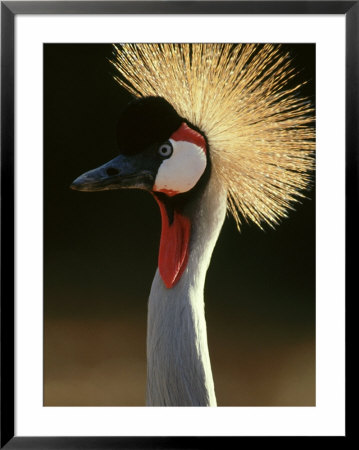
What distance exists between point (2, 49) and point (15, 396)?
2.97ft

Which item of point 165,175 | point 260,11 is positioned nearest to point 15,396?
point 165,175

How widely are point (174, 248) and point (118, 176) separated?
23 centimetres

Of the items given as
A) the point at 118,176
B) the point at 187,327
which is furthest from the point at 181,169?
the point at 187,327

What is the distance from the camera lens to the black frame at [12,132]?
1.50 m

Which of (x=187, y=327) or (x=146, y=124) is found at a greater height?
(x=146, y=124)

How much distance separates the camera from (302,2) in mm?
1501

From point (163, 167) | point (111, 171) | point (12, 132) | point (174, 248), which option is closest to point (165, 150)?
point (163, 167)

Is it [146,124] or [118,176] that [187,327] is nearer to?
[118,176]

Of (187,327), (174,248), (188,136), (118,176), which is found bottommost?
(187,327)

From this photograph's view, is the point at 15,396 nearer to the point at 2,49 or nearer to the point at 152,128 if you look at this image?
the point at 152,128

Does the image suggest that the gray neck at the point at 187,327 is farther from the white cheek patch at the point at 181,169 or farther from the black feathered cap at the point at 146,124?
the black feathered cap at the point at 146,124

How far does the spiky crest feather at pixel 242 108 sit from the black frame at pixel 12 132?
0.32ft

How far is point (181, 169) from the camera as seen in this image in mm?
1466

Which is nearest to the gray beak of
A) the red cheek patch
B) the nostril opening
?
the nostril opening
